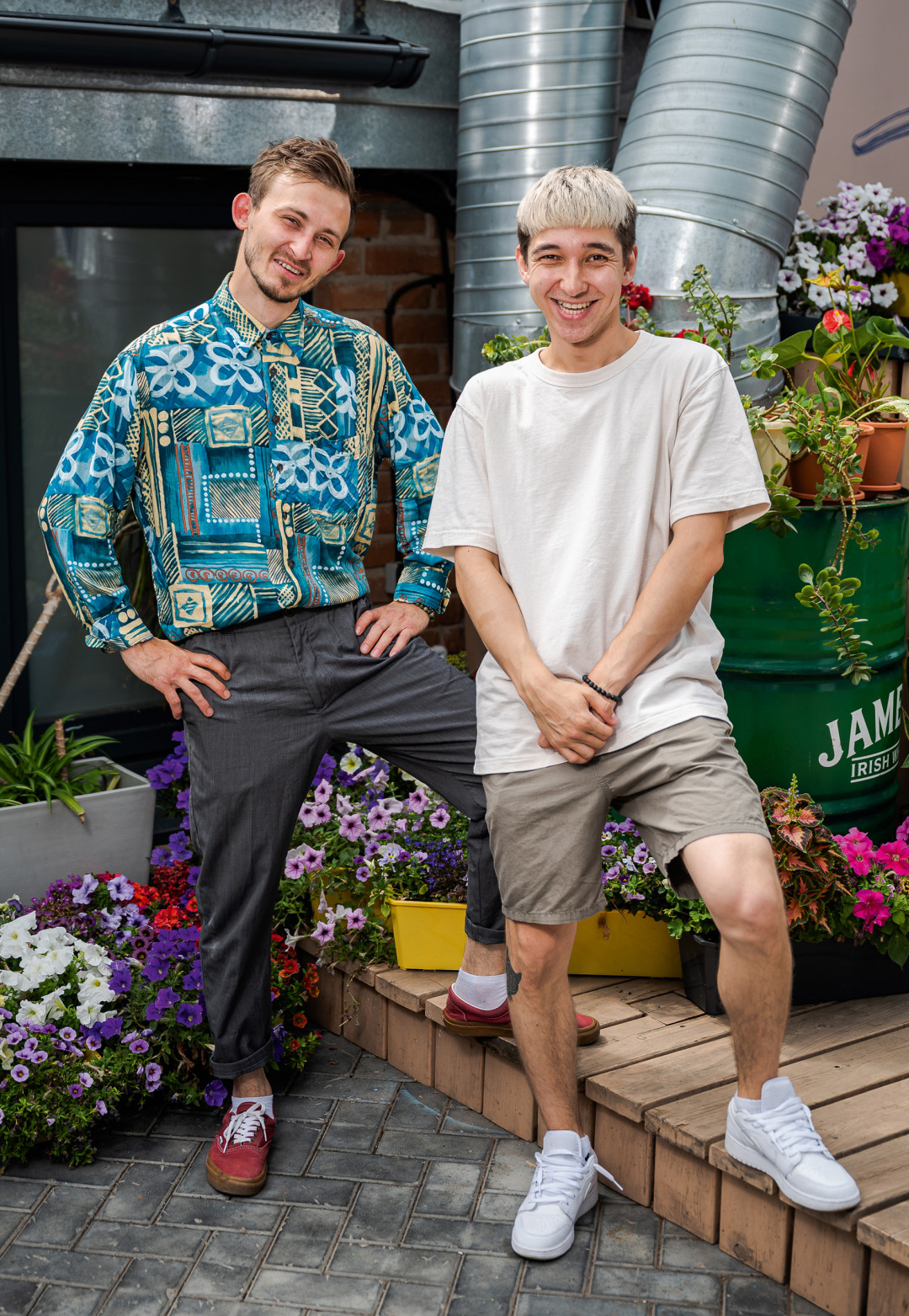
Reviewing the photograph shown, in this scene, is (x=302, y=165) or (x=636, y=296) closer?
(x=302, y=165)

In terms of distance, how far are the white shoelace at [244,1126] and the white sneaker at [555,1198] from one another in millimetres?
568

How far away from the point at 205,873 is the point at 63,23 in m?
2.07

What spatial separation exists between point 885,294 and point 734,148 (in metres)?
0.86

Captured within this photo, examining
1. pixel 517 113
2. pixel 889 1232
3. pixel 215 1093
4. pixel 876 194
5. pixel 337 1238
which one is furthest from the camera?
pixel 876 194

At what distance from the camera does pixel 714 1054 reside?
279cm

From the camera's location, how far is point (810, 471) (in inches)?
119

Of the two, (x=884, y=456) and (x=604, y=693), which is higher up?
(x=884, y=456)

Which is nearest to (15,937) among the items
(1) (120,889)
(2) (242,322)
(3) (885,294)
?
(1) (120,889)

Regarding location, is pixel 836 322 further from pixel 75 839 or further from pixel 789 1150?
pixel 75 839

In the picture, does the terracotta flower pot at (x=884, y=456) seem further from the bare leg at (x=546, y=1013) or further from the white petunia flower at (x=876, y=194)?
the bare leg at (x=546, y=1013)

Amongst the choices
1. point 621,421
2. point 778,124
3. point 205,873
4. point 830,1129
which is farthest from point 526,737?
point 778,124

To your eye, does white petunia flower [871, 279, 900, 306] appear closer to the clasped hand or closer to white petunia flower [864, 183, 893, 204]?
white petunia flower [864, 183, 893, 204]

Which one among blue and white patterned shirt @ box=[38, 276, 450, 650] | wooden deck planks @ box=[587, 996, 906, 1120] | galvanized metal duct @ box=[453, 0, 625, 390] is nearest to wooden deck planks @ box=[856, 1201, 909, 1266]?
wooden deck planks @ box=[587, 996, 906, 1120]

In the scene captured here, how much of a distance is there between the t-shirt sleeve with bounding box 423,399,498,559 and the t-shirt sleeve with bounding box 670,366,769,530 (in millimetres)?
350
